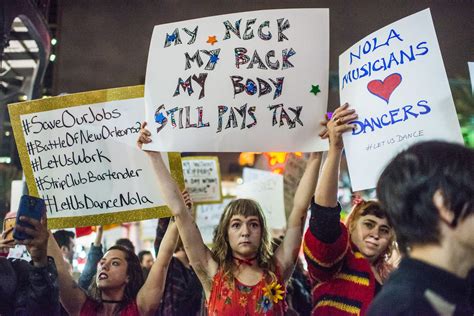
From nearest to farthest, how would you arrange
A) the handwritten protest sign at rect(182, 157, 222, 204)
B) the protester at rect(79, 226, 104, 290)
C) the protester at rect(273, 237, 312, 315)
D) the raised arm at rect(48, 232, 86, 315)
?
the raised arm at rect(48, 232, 86, 315) < the protester at rect(79, 226, 104, 290) < the protester at rect(273, 237, 312, 315) < the handwritten protest sign at rect(182, 157, 222, 204)

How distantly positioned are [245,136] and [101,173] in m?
0.89

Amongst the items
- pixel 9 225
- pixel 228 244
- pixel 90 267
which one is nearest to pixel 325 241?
pixel 228 244

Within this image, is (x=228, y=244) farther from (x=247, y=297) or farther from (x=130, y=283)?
(x=130, y=283)

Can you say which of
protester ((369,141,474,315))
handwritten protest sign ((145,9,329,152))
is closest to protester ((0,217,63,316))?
handwritten protest sign ((145,9,329,152))

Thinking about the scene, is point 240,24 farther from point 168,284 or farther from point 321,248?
point 168,284

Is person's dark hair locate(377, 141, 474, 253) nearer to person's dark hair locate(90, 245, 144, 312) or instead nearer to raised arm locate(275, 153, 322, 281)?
raised arm locate(275, 153, 322, 281)

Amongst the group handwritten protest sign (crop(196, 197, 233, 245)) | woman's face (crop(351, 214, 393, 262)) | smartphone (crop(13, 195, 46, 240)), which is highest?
handwritten protest sign (crop(196, 197, 233, 245))

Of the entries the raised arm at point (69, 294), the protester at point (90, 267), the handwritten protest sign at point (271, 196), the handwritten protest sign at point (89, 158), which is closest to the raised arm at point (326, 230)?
the handwritten protest sign at point (89, 158)

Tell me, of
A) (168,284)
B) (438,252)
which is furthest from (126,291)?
(438,252)

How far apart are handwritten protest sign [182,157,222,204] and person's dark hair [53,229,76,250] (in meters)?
1.14

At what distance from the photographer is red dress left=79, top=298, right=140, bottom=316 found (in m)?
3.00

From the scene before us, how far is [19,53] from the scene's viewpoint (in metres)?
11.9

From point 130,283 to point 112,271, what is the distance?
4.8 inches

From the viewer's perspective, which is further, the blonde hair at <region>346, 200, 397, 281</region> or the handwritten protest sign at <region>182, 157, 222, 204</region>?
the handwritten protest sign at <region>182, 157, 222, 204</region>
